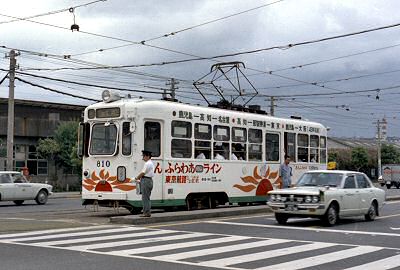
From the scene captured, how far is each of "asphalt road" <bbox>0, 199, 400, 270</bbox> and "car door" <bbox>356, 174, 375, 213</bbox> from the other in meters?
1.00

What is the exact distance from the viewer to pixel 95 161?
18.1 m

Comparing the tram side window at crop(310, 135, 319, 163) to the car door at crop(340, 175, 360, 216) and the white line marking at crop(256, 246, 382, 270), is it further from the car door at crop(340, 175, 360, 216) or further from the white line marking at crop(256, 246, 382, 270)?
the white line marking at crop(256, 246, 382, 270)

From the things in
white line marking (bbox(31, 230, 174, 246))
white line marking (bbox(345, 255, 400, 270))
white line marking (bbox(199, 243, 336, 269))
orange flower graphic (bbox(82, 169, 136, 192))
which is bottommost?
white line marking (bbox(345, 255, 400, 270))

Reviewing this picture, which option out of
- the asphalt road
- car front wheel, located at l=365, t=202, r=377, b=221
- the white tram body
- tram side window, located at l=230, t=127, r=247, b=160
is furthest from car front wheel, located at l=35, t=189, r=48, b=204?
car front wheel, located at l=365, t=202, r=377, b=221

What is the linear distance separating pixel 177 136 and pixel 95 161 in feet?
8.61

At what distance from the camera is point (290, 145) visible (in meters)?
24.0

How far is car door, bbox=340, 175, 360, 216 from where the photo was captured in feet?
54.3

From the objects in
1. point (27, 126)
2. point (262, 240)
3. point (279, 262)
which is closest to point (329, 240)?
point (262, 240)

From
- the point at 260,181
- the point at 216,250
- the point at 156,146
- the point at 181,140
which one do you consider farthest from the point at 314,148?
the point at 216,250

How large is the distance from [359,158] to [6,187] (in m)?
58.0

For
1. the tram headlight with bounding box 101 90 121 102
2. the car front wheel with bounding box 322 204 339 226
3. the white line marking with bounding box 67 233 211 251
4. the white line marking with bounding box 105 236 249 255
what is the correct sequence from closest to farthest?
1. the white line marking with bounding box 105 236 249 255
2. the white line marking with bounding box 67 233 211 251
3. the car front wheel with bounding box 322 204 339 226
4. the tram headlight with bounding box 101 90 121 102

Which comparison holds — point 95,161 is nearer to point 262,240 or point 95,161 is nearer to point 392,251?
point 262,240

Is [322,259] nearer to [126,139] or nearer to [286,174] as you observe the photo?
[126,139]

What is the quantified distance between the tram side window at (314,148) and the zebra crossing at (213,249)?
1235cm
